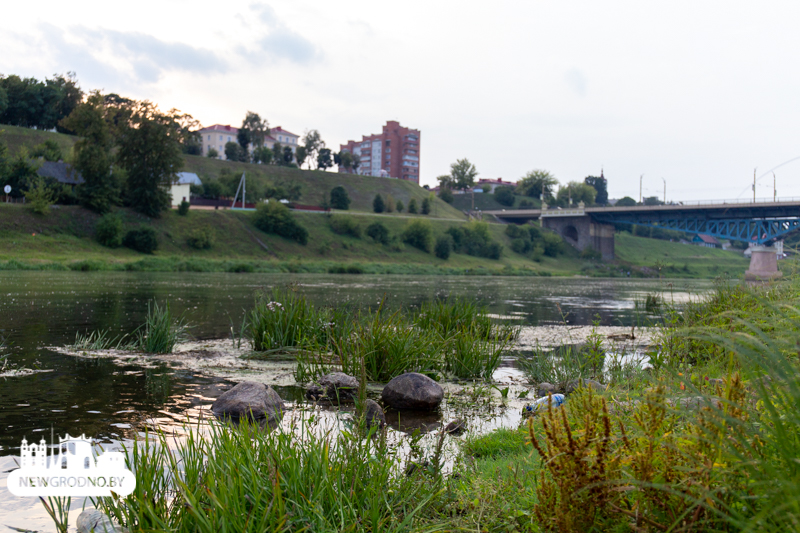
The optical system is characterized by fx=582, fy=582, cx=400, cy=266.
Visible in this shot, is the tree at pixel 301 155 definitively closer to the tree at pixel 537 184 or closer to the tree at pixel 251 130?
the tree at pixel 251 130

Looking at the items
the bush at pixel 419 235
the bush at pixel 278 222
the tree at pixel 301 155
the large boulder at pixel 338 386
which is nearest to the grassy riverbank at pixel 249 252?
the bush at pixel 278 222

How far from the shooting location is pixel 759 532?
1.96 meters

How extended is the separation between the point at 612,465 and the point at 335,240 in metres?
73.6

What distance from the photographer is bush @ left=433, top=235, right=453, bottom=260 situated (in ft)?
266

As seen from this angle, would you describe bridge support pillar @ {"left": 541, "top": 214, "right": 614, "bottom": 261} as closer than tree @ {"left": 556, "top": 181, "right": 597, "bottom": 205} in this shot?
Yes

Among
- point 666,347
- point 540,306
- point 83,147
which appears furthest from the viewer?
point 83,147

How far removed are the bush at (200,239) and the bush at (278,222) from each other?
10296mm

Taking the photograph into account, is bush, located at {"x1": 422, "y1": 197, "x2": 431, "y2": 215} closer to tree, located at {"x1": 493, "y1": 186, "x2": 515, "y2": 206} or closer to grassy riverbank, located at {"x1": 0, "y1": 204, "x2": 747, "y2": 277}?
grassy riverbank, located at {"x1": 0, "y1": 204, "x2": 747, "y2": 277}

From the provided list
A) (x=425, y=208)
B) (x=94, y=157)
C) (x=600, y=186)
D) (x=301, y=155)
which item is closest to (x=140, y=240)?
(x=94, y=157)

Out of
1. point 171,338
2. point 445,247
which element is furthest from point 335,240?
point 171,338

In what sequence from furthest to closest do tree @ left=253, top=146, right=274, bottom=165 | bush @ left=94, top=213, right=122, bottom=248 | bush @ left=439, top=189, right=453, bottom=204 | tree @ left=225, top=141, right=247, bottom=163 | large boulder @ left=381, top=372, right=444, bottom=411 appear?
bush @ left=439, top=189, right=453, bottom=204 → tree @ left=225, top=141, right=247, bottom=163 → tree @ left=253, top=146, right=274, bottom=165 → bush @ left=94, top=213, right=122, bottom=248 → large boulder @ left=381, top=372, right=444, bottom=411

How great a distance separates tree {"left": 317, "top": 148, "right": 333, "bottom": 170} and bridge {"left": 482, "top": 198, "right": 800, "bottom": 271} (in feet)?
131

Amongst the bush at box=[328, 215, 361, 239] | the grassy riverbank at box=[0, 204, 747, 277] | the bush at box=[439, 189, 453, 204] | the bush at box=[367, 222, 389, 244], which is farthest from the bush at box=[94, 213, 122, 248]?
the bush at box=[439, 189, 453, 204]

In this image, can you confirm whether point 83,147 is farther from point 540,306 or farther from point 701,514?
point 701,514
